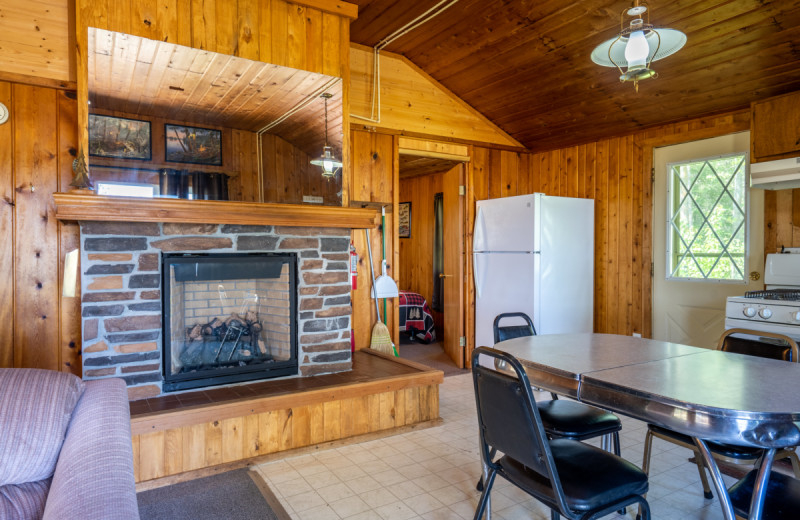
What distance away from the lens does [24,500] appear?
131 cm

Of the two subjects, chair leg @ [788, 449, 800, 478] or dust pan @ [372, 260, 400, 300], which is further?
dust pan @ [372, 260, 400, 300]

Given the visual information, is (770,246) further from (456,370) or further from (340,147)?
(340,147)

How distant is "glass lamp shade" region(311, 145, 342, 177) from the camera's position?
323 centimetres

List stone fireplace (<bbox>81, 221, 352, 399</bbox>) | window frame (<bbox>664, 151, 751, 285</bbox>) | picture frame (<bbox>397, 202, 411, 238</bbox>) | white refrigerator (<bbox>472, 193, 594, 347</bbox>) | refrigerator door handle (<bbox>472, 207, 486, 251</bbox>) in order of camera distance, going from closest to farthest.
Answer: stone fireplace (<bbox>81, 221, 352, 399</bbox>) < window frame (<bbox>664, 151, 751, 285</bbox>) < white refrigerator (<bbox>472, 193, 594, 347</bbox>) < refrigerator door handle (<bbox>472, 207, 486, 251</bbox>) < picture frame (<bbox>397, 202, 411, 238</bbox>)

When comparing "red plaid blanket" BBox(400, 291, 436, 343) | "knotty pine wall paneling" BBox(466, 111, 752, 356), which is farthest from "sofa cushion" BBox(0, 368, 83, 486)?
"red plaid blanket" BBox(400, 291, 436, 343)

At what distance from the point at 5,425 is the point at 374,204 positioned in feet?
10.1

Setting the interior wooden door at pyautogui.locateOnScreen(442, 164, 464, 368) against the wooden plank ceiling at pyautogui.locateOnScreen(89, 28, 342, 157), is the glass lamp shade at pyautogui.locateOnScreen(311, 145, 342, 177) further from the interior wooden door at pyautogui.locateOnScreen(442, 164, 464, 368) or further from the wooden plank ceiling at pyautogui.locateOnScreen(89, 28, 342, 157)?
the interior wooden door at pyautogui.locateOnScreen(442, 164, 464, 368)

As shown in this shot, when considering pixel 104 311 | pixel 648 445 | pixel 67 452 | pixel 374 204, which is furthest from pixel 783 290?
pixel 104 311

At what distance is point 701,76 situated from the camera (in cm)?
333

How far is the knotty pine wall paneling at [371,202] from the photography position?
4090 millimetres

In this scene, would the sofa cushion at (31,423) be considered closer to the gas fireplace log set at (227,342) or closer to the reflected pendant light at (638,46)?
the gas fireplace log set at (227,342)

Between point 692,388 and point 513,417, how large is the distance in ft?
1.84

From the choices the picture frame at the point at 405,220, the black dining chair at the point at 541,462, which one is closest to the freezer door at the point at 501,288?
the black dining chair at the point at 541,462

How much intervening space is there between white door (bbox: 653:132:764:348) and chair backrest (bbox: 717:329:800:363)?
4.94 ft
